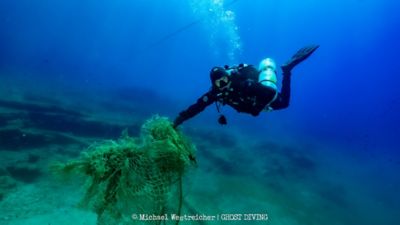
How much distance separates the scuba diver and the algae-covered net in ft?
2.89

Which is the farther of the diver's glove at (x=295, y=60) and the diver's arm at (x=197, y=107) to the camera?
the diver's glove at (x=295, y=60)

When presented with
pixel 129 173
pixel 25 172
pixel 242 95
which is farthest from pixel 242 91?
pixel 25 172

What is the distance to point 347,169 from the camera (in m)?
23.2

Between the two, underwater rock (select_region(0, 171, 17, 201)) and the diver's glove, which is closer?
the diver's glove

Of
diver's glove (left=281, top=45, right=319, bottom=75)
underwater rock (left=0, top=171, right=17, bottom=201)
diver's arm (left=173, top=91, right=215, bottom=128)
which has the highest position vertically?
diver's glove (left=281, top=45, right=319, bottom=75)

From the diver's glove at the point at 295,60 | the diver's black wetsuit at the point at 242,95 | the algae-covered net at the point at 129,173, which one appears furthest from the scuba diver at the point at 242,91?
the diver's glove at the point at 295,60

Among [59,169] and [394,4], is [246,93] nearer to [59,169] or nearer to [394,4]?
[59,169]

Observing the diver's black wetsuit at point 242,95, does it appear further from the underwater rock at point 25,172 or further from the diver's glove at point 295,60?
the underwater rock at point 25,172

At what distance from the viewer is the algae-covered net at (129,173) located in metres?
3.98

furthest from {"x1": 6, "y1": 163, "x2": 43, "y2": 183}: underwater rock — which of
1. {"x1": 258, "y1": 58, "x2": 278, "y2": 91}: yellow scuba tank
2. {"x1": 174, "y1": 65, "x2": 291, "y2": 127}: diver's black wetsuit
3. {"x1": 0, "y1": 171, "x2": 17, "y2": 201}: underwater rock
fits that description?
{"x1": 258, "y1": 58, "x2": 278, "y2": 91}: yellow scuba tank

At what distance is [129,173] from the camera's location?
4043 millimetres

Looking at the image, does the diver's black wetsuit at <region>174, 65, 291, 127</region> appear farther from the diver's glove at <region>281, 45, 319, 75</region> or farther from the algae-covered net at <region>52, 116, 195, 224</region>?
the diver's glove at <region>281, 45, 319, 75</region>

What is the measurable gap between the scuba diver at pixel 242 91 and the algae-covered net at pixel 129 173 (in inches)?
34.7

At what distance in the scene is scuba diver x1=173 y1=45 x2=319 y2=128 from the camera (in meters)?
5.70
